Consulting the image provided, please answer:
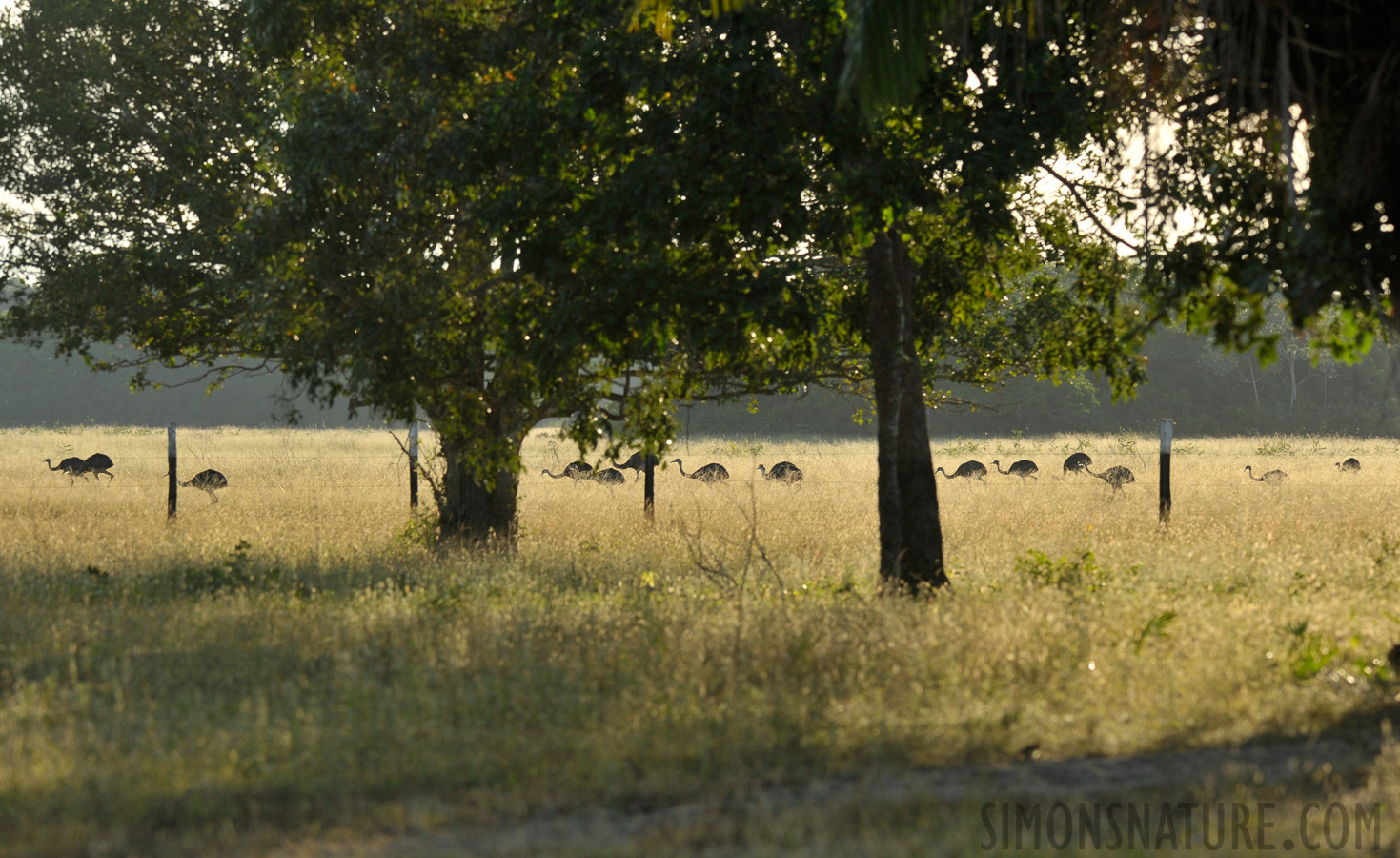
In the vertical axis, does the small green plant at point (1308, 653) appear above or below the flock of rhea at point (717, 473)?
below

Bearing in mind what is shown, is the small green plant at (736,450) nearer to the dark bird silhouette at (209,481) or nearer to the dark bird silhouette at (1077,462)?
the dark bird silhouette at (1077,462)

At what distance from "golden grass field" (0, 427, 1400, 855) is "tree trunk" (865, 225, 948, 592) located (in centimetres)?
70

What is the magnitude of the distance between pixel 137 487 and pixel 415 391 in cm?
1584

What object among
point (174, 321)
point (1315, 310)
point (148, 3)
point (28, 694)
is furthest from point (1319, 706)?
point (148, 3)

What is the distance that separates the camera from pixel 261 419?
10188cm

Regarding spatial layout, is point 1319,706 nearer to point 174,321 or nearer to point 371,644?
point 371,644

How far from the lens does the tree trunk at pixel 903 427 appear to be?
939 cm

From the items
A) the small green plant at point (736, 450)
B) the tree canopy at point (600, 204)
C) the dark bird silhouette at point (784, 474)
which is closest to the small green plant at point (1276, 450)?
the small green plant at point (736, 450)

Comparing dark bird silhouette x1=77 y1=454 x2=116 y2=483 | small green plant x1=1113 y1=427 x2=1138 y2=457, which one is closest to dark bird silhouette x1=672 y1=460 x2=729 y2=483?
dark bird silhouette x1=77 y1=454 x2=116 y2=483

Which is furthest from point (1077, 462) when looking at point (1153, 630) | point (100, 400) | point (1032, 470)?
point (100, 400)

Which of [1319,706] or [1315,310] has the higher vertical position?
[1315,310]

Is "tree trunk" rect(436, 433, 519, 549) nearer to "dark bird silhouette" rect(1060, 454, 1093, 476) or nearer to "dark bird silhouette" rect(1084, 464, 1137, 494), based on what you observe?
"dark bird silhouette" rect(1084, 464, 1137, 494)

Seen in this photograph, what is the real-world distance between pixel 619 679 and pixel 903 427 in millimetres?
3874

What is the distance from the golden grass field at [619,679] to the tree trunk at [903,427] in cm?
70
